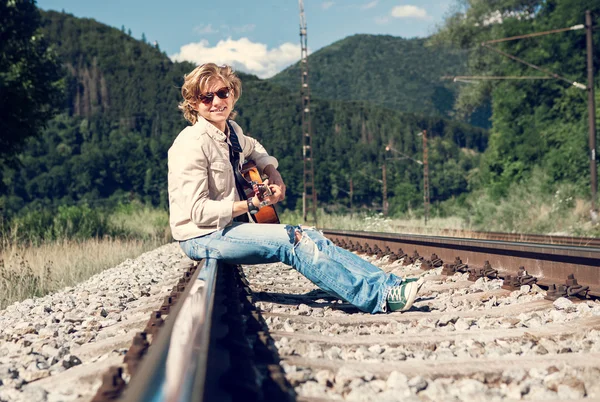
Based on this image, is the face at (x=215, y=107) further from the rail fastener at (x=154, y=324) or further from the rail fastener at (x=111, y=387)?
the rail fastener at (x=111, y=387)

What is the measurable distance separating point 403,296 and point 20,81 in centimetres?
1224

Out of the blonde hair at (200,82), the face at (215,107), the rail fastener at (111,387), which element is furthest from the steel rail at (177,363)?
the blonde hair at (200,82)

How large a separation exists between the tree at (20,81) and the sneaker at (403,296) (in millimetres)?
11193

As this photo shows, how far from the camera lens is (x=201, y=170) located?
3.79 m

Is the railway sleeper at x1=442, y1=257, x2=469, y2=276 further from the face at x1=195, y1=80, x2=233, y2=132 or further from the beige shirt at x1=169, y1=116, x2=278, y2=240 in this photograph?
the face at x1=195, y1=80, x2=233, y2=132

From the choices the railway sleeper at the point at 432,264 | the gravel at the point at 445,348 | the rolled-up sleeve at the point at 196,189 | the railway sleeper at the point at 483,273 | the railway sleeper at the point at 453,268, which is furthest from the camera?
the railway sleeper at the point at 432,264

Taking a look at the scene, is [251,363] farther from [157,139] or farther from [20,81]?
[157,139]

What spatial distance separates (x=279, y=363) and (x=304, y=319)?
3.54ft

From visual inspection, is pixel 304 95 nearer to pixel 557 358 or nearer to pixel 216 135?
pixel 216 135

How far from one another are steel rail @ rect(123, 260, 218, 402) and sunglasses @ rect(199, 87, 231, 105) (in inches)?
80.8

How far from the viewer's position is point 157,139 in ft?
Result: 336

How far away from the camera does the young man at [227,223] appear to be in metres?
3.69

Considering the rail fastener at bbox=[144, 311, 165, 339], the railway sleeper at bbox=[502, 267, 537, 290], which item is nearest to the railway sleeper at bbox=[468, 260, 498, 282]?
the railway sleeper at bbox=[502, 267, 537, 290]

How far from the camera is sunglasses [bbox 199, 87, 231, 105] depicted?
13.2 feet
